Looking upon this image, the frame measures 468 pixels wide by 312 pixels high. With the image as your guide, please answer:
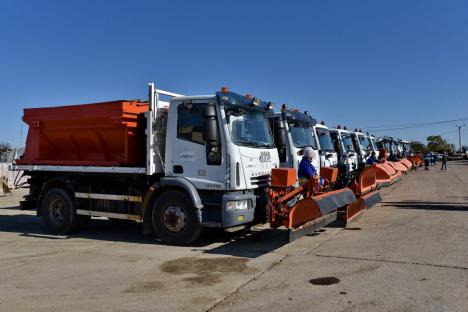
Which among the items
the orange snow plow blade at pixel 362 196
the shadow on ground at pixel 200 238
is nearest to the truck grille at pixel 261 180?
the shadow on ground at pixel 200 238

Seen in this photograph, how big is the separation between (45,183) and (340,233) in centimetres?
654

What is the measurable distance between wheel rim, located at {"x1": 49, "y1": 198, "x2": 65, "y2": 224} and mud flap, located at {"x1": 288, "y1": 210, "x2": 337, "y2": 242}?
5462 mm

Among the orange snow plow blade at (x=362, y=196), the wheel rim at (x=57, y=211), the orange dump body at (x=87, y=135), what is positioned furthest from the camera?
the wheel rim at (x=57, y=211)

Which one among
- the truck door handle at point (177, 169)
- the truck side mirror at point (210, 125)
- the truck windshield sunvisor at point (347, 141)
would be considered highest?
the truck windshield sunvisor at point (347, 141)

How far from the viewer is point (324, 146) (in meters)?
14.8

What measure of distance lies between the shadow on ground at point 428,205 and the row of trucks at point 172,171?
3345mm

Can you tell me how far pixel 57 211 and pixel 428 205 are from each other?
10200mm

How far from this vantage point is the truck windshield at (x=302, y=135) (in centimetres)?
1208

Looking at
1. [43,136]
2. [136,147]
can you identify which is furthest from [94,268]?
[43,136]

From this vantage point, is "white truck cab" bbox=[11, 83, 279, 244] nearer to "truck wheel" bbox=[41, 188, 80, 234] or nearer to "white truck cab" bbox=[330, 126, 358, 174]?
"truck wheel" bbox=[41, 188, 80, 234]

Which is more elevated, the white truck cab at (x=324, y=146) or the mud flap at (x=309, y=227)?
the white truck cab at (x=324, y=146)

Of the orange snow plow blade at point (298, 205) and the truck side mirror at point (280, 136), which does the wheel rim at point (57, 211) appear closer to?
Answer: the orange snow plow blade at point (298, 205)

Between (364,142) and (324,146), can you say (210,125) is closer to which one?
(324,146)

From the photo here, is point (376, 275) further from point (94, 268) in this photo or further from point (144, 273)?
point (94, 268)
